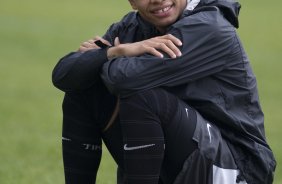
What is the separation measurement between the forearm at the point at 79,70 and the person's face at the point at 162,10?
0.98 ft

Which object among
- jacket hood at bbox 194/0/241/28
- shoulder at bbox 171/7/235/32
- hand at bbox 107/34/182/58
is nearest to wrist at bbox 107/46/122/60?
hand at bbox 107/34/182/58

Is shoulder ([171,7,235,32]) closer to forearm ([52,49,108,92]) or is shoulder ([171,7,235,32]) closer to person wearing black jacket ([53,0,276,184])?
person wearing black jacket ([53,0,276,184])

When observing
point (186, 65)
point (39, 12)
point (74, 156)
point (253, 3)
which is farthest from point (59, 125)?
point (253, 3)

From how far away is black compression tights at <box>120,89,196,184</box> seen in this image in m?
3.85

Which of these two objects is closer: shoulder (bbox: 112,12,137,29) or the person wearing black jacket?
the person wearing black jacket

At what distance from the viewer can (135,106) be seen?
12.6ft

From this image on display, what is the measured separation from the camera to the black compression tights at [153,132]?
3.85 m

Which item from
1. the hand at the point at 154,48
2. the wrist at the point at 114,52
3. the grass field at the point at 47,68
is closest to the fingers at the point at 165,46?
the hand at the point at 154,48

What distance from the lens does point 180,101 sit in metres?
3.98

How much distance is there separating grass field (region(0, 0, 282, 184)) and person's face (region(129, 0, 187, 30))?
1.66 metres

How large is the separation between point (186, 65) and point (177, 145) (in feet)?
1.21

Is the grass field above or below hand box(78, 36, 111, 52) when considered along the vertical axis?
below

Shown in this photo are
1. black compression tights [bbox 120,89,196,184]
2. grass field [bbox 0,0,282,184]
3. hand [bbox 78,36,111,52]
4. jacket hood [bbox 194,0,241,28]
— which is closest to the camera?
black compression tights [bbox 120,89,196,184]

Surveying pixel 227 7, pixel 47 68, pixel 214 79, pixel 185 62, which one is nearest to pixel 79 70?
pixel 185 62
